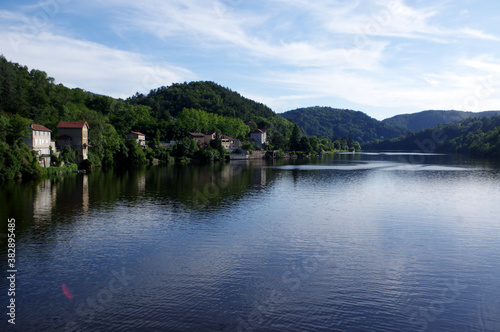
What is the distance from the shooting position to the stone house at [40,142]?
Answer: 5366 centimetres

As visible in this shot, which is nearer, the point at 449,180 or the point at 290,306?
the point at 290,306

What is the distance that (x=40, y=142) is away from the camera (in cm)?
5588

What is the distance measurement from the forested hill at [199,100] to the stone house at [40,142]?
90159mm

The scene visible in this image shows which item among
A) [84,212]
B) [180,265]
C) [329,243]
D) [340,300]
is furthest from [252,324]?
[84,212]

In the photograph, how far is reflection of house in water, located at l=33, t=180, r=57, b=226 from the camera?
25578 millimetres

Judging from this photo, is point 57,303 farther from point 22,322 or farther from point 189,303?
point 189,303

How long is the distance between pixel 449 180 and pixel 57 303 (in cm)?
5204

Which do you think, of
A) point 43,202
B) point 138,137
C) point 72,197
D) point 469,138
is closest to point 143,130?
point 138,137

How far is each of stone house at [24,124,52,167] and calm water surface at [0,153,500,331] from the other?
953 inches

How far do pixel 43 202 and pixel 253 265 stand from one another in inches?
890

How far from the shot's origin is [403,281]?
614 inches
